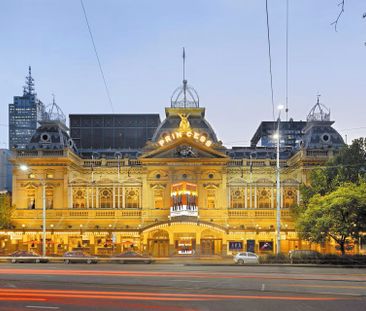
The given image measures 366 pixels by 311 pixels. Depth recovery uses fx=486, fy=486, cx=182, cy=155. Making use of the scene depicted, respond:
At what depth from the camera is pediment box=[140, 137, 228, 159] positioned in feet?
219

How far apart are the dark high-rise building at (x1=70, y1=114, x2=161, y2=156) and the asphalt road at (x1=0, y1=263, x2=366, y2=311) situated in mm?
53882

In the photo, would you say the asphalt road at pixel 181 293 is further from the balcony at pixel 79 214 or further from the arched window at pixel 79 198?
the arched window at pixel 79 198

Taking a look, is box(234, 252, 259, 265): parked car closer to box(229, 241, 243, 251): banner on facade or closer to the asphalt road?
box(229, 241, 243, 251): banner on facade

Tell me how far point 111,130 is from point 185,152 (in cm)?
2296

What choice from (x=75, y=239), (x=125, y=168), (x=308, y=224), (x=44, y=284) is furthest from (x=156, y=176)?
(x=44, y=284)

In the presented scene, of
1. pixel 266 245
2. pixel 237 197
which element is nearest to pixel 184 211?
pixel 237 197

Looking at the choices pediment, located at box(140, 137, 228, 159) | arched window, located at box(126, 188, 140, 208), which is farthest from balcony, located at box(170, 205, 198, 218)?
pediment, located at box(140, 137, 228, 159)

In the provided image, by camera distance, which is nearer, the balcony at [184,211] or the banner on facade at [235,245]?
the banner on facade at [235,245]

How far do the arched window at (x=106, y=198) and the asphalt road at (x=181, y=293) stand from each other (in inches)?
1449

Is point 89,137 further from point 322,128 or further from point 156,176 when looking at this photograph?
point 322,128

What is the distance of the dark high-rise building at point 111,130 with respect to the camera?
84562 mm

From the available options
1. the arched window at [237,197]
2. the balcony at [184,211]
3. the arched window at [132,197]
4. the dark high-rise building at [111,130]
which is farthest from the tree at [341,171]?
the dark high-rise building at [111,130]

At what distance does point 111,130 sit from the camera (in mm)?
85438

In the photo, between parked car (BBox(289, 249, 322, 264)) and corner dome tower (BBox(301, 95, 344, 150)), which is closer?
parked car (BBox(289, 249, 322, 264))
